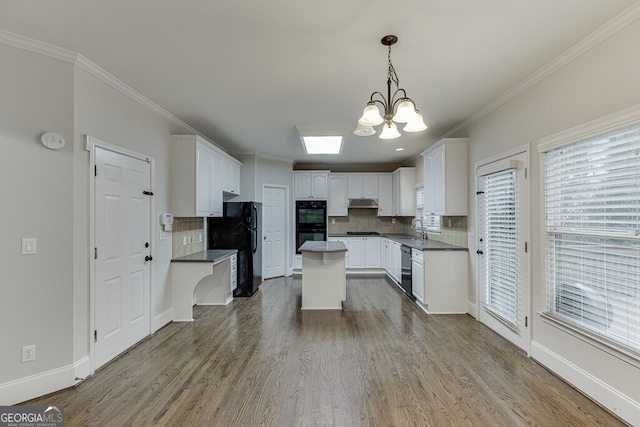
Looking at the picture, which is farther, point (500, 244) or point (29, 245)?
point (500, 244)

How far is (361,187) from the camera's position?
7035 mm

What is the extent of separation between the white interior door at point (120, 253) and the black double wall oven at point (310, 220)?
11.7 feet

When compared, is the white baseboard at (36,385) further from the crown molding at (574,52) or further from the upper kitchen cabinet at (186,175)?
the crown molding at (574,52)

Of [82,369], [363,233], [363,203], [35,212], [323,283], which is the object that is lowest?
[82,369]

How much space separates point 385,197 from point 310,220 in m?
1.92

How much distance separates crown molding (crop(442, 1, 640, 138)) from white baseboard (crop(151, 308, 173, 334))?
4721 millimetres

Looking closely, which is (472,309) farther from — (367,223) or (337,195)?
(337,195)

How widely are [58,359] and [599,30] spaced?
15.5 feet

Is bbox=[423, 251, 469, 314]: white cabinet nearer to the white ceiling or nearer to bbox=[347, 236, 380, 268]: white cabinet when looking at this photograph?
the white ceiling

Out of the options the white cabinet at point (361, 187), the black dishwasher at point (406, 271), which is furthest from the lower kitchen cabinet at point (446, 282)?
the white cabinet at point (361, 187)

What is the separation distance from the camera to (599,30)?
6.74ft

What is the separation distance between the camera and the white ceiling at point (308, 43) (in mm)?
1850

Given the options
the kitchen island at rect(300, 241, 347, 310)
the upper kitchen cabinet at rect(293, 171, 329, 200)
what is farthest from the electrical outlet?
the upper kitchen cabinet at rect(293, 171, 329, 200)

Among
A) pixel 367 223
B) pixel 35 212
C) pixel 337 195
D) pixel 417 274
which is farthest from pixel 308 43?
pixel 367 223
